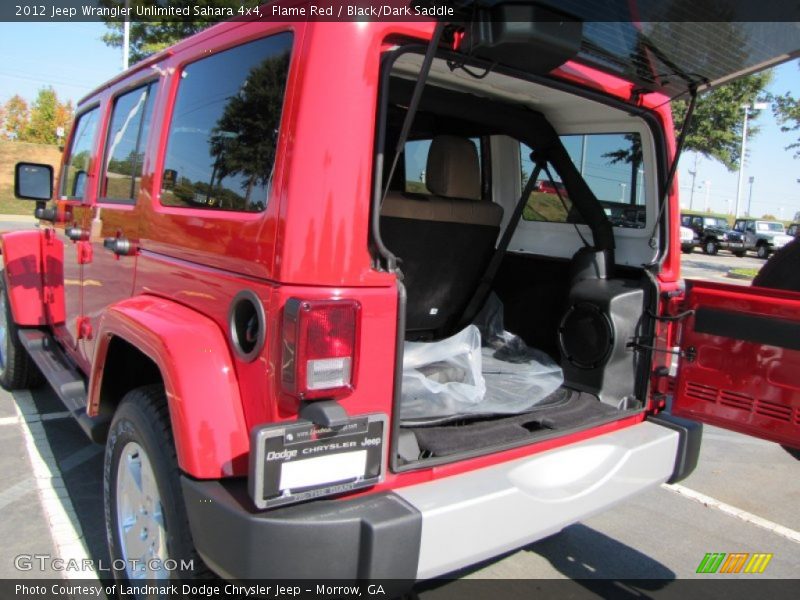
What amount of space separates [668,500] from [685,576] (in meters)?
0.84

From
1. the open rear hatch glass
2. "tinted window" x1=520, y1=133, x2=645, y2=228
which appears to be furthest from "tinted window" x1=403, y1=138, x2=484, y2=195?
the open rear hatch glass

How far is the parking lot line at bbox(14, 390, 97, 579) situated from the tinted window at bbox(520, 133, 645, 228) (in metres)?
2.98

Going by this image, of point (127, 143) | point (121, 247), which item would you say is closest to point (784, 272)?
point (121, 247)

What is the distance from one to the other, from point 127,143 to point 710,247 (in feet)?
112

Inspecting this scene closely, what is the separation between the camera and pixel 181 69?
2539 millimetres

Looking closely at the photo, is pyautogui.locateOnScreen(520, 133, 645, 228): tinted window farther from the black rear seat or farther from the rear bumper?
the rear bumper

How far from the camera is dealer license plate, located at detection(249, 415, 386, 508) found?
1656 mm

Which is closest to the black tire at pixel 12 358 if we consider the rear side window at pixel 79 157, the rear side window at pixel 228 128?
the rear side window at pixel 79 157

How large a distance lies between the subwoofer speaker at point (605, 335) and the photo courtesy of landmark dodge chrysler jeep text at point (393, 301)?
0.01 meters

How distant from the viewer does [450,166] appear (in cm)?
315

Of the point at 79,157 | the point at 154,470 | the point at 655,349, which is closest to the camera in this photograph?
the point at 154,470

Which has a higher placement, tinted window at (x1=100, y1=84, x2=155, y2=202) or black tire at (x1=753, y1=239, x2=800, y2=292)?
tinted window at (x1=100, y1=84, x2=155, y2=202)

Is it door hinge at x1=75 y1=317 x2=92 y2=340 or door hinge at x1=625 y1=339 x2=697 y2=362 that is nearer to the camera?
door hinge at x1=625 y1=339 x2=697 y2=362

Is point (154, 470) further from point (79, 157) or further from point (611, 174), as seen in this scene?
point (79, 157)
